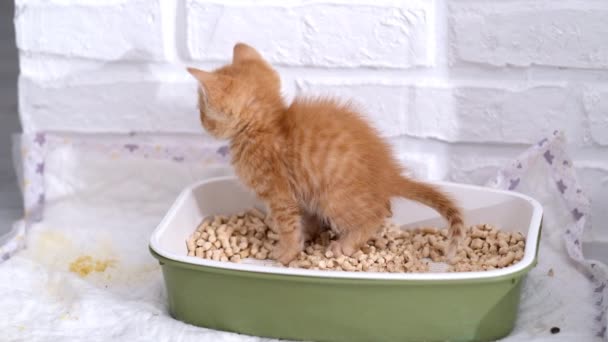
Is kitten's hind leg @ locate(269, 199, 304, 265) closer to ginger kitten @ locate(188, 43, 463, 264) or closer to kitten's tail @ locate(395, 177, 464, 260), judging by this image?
ginger kitten @ locate(188, 43, 463, 264)

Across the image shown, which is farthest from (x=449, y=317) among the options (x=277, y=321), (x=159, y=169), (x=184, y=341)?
(x=159, y=169)

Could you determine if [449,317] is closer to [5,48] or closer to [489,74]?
[489,74]

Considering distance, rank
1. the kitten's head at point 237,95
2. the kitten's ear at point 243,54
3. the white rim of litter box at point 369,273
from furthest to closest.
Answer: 1. the kitten's ear at point 243,54
2. the kitten's head at point 237,95
3. the white rim of litter box at point 369,273

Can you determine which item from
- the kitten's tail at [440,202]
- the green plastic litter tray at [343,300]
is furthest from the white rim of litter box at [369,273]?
the kitten's tail at [440,202]

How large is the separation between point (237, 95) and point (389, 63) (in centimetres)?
35

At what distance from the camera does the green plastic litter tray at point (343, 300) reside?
40.9 inches

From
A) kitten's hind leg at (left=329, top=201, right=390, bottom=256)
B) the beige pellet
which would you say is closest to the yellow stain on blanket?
the beige pellet

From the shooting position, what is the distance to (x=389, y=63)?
4.62 ft

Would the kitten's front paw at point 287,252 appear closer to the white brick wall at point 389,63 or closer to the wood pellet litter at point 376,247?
the wood pellet litter at point 376,247

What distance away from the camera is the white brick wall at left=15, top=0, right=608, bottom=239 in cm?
136

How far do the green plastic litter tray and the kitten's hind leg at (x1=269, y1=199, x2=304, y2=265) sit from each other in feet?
0.52

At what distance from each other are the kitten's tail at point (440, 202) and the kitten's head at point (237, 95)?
24cm

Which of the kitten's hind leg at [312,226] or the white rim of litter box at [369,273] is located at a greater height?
the white rim of litter box at [369,273]

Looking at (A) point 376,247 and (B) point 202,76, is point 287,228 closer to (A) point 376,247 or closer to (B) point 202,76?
(A) point 376,247
